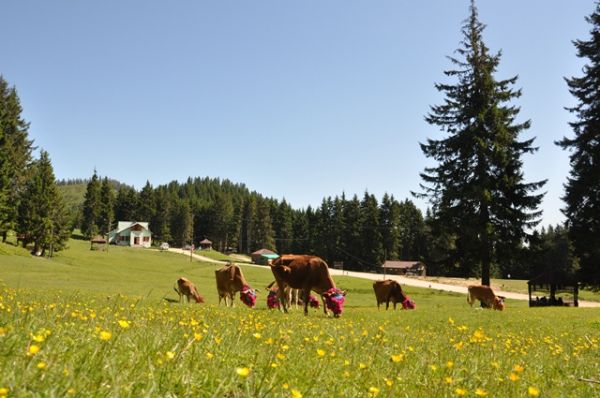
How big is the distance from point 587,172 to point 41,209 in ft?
212

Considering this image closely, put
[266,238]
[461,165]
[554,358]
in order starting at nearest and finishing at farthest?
[554,358]
[461,165]
[266,238]

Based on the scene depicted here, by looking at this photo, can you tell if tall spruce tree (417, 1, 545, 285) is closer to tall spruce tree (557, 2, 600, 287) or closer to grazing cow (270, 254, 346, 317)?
tall spruce tree (557, 2, 600, 287)

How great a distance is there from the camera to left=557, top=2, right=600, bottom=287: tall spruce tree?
35.0 m

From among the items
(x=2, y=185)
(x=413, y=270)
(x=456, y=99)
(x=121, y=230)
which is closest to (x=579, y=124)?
(x=456, y=99)

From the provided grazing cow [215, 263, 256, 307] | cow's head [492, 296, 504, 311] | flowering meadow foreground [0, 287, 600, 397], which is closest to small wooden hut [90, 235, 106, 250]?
grazing cow [215, 263, 256, 307]

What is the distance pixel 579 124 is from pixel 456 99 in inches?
471

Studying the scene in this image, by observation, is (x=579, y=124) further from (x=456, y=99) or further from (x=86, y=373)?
(x=86, y=373)

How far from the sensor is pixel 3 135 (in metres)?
52.5

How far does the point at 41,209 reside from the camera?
5844cm

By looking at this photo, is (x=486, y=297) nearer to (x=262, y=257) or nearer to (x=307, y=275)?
(x=307, y=275)

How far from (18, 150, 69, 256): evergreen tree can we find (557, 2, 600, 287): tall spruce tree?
62371mm

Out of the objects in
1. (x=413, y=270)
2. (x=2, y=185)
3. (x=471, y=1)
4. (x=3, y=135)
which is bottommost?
(x=413, y=270)

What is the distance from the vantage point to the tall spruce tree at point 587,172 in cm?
3497

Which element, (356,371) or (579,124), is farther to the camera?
(579,124)
